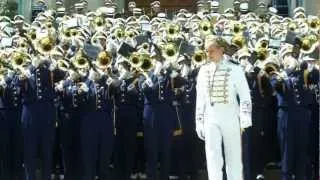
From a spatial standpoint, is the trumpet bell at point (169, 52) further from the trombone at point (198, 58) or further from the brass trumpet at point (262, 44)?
the brass trumpet at point (262, 44)

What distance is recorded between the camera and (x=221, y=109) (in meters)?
8.55

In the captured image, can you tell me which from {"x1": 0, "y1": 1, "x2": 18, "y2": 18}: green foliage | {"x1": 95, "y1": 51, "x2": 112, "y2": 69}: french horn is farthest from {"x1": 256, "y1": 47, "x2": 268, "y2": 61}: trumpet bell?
{"x1": 0, "y1": 1, "x2": 18, "y2": 18}: green foliage

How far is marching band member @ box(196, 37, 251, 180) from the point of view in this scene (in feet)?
27.8

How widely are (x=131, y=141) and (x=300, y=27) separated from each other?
2.92 metres

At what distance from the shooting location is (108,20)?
13.3 meters

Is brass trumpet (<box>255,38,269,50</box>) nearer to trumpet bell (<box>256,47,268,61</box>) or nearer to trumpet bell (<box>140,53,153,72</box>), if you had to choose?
trumpet bell (<box>256,47,268,61</box>)

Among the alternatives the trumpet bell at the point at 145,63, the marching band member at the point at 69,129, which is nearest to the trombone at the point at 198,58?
the trumpet bell at the point at 145,63

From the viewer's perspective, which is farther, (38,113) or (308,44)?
(308,44)

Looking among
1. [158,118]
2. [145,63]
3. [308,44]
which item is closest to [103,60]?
[145,63]

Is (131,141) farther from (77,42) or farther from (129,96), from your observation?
(77,42)

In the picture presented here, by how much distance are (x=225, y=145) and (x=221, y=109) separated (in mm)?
350

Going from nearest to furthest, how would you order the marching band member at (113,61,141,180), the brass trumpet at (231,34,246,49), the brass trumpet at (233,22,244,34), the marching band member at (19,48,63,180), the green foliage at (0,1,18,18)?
the marching band member at (19,48,63,180), the marching band member at (113,61,141,180), the brass trumpet at (231,34,246,49), the brass trumpet at (233,22,244,34), the green foliage at (0,1,18,18)

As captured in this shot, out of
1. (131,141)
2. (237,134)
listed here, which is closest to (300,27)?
(131,141)

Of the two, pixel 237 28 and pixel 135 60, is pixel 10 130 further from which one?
pixel 237 28
